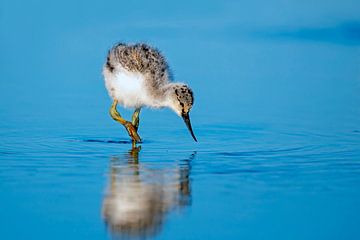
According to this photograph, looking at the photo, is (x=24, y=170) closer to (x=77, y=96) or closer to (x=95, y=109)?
(x=95, y=109)

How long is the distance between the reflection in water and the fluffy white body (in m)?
1.75

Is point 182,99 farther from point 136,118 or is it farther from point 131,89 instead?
point 136,118

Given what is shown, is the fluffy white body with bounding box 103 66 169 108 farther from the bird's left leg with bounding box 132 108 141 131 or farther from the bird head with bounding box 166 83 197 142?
the bird's left leg with bounding box 132 108 141 131

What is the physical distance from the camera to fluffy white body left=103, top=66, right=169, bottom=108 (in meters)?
10.8

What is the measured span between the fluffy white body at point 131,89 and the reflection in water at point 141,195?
175 cm

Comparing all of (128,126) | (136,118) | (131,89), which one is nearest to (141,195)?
(128,126)

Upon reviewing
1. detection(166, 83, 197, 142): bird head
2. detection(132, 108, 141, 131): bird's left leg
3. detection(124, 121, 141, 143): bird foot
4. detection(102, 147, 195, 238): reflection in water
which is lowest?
detection(102, 147, 195, 238): reflection in water

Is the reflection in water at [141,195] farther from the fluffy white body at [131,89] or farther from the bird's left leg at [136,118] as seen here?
Answer: the bird's left leg at [136,118]

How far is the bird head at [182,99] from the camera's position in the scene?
1049cm

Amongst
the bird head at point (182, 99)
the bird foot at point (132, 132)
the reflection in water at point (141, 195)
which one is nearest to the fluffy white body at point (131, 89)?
the bird head at point (182, 99)

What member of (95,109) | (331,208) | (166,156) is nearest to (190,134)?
(166,156)

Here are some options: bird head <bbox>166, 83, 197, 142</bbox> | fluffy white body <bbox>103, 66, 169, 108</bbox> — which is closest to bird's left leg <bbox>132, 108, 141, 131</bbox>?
fluffy white body <bbox>103, 66, 169, 108</bbox>

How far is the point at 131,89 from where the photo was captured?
1084cm

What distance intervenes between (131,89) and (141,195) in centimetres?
358
